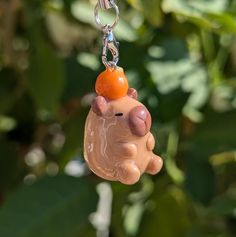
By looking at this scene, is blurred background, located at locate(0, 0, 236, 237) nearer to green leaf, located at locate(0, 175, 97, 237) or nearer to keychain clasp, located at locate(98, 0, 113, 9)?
green leaf, located at locate(0, 175, 97, 237)

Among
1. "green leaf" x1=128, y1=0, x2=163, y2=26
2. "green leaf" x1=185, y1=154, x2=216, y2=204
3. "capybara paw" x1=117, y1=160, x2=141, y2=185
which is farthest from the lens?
"green leaf" x1=185, y1=154, x2=216, y2=204

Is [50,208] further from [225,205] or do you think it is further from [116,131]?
[116,131]

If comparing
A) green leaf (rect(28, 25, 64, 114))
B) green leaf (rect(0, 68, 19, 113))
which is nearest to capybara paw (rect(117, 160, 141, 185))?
green leaf (rect(28, 25, 64, 114))

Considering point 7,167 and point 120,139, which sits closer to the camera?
point 120,139

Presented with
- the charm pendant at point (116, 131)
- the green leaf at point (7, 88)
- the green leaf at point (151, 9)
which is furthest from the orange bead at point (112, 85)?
the green leaf at point (7, 88)

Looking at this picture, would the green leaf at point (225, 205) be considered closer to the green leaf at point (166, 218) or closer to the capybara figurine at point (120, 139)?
the green leaf at point (166, 218)

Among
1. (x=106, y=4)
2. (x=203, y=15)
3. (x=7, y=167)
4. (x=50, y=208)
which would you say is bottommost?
(x=7, y=167)

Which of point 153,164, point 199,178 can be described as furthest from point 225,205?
point 153,164
